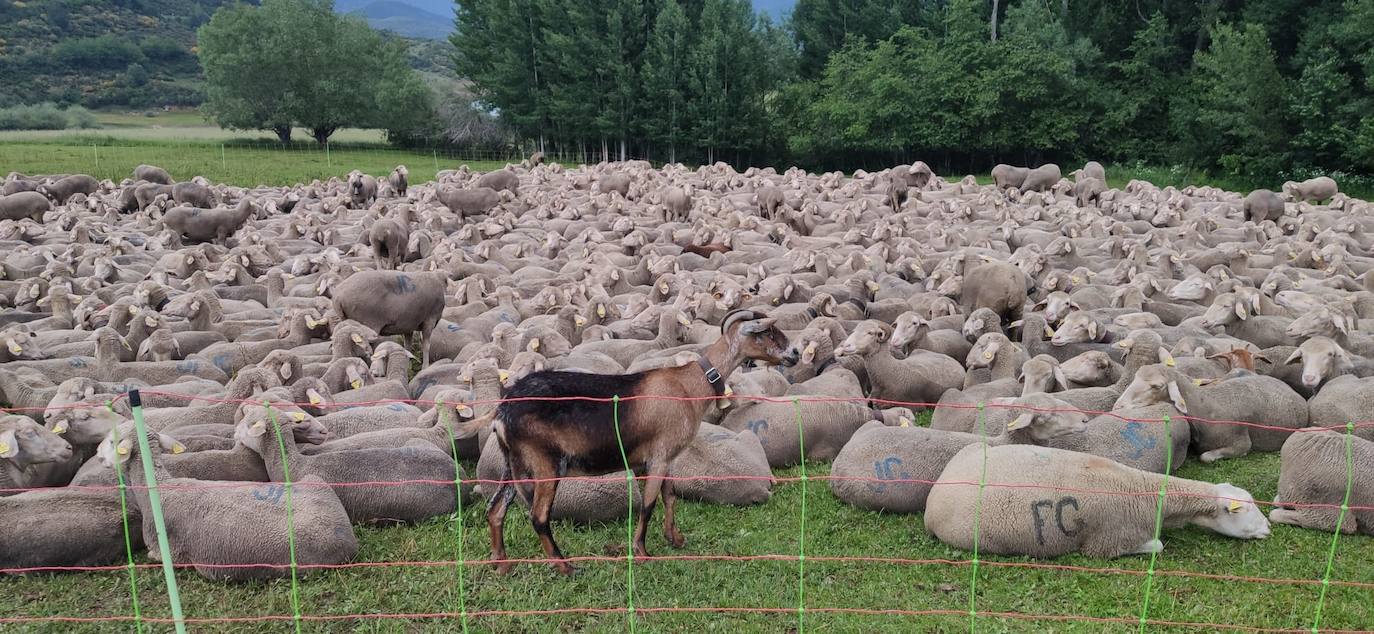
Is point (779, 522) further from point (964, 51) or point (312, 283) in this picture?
point (964, 51)

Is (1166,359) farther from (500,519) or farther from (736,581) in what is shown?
(500,519)

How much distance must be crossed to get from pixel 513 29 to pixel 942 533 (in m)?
49.6

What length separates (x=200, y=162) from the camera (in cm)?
3616

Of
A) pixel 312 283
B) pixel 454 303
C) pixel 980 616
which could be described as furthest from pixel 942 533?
pixel 312 283

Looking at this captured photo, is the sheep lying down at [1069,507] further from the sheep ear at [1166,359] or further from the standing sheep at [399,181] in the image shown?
the standing sheep at [399,181]

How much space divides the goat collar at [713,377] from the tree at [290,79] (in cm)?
5433

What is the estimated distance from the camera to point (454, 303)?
43.5 ft

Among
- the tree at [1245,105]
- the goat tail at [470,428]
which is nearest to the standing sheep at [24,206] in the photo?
the goat tail at [470,428]

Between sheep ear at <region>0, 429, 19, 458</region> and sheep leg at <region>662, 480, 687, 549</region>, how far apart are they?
15.7 ft

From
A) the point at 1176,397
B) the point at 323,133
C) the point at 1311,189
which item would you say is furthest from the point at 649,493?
the point at 323,133

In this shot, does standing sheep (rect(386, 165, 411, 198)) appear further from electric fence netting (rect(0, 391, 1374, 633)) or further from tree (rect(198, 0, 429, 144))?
tree (rect(198, 0, 429, 144))

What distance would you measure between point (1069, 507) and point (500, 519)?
159 inches

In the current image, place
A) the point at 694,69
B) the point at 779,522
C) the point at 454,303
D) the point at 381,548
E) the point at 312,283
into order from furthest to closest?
the point at 694,69
the point at 312,283
the point at 454,303
the point at 779,522
the point at 381,548

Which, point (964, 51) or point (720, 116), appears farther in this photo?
point (720, 116)
